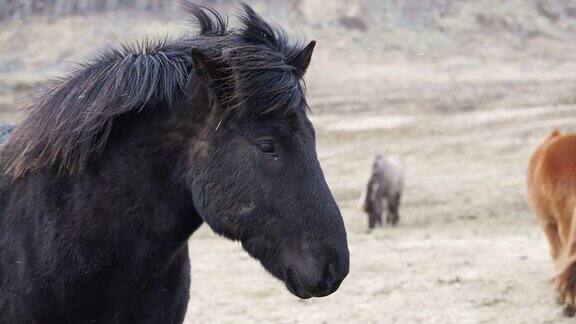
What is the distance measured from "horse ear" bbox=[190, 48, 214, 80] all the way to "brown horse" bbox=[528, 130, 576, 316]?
365cm

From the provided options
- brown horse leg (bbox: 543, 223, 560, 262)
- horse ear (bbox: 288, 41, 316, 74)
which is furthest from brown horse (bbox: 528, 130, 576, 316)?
horse ear (bbox: 288, 41, 316, 74)

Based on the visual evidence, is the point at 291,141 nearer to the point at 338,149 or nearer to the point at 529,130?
the point at 338,149

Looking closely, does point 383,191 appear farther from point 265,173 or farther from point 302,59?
point 265,173

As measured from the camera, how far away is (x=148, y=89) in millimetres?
2691

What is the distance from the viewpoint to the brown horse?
Answer: 5.61 meters

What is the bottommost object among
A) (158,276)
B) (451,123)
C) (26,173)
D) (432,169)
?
(451,123)

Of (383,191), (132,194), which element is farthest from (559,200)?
(383,191)

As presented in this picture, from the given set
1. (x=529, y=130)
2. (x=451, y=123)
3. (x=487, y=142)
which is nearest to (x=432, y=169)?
(x=487, y=142)

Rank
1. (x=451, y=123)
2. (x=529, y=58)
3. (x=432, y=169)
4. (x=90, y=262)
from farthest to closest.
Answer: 1. (x=529, y=58)
2. (x=451, y=123)
3. (x=432, y=169)
4. (x=90, y=262)

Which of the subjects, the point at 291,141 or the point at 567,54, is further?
the point at 567,54

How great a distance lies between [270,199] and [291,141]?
187 millimetres

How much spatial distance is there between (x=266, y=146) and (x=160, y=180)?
365mm

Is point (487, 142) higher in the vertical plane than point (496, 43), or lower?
higher

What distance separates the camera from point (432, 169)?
591 inches
